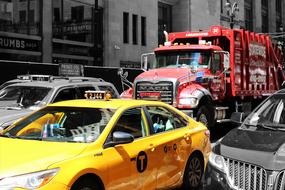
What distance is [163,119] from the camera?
717 centimetres

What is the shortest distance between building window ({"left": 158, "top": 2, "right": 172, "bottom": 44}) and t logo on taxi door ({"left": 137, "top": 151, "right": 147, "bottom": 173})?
104 feet

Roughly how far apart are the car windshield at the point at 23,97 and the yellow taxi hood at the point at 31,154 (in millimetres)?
3987

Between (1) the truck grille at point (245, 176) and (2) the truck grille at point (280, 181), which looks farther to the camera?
(1) the truck grille at point (245, 176)

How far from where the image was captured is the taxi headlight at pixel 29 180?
4.74 metres

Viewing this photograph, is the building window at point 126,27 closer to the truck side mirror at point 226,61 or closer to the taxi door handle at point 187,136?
the truck side mirror at point 226,61

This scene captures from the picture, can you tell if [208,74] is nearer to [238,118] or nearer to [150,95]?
[150,95]

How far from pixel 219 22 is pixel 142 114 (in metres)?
41.7

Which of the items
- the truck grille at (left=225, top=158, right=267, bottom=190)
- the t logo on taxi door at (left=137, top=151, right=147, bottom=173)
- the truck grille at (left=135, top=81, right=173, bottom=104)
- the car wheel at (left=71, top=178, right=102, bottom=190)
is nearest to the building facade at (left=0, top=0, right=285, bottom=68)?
the truck grille at (left=135, top=81, right=173, bottom=104)

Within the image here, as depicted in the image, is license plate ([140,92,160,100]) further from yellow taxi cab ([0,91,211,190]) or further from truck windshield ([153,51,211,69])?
yellow taxi cab ([0,91,211,190])

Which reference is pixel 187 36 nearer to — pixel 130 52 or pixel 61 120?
pixel 61 120

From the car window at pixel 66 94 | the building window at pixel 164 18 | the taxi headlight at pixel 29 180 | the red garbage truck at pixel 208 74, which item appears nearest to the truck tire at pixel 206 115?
the red garbage truck at pixel 208 74

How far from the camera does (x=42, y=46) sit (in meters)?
26.7

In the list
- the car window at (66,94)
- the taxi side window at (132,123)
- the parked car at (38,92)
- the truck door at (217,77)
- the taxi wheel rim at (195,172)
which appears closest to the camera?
the taxi side window at (132,123)

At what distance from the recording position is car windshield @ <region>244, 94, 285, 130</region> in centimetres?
626
